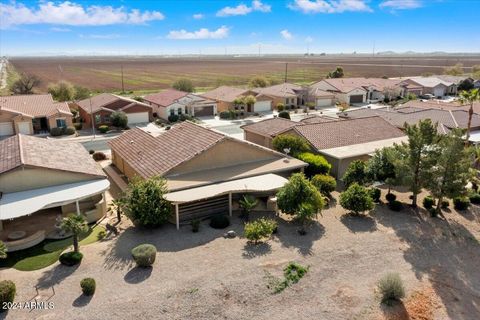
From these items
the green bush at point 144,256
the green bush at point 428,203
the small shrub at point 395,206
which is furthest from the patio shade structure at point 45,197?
the green bush at point 428,203

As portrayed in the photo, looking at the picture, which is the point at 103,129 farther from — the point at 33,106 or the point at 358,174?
the point at 358,174

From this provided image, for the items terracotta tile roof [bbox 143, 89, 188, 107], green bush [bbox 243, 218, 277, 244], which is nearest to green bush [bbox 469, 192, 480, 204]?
green bush [bbox 243, 218, 277, 244]

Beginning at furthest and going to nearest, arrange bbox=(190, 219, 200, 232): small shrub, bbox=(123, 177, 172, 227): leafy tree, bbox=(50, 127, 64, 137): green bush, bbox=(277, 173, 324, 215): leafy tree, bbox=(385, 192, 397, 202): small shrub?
bbox=(50, 127, 64, 137): green bush, bbox=(385, 192, 397, 202): small shrub, bbox=(277, 173, 324, 215): leafy tree, bbox=(190, 219, 200, 232): small shrub, bbox=(123, 177, 172, 227): leafy tree

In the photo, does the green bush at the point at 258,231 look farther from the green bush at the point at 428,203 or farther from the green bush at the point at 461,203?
the green bush at the point at 461,203

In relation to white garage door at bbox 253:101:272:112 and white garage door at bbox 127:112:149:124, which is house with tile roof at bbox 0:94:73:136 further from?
white garage door at bbox 253:101:272:112

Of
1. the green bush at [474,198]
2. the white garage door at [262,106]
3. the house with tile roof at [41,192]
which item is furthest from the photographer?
the white garage door at [262,106]

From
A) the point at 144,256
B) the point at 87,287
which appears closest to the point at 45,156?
the point at 144,256
